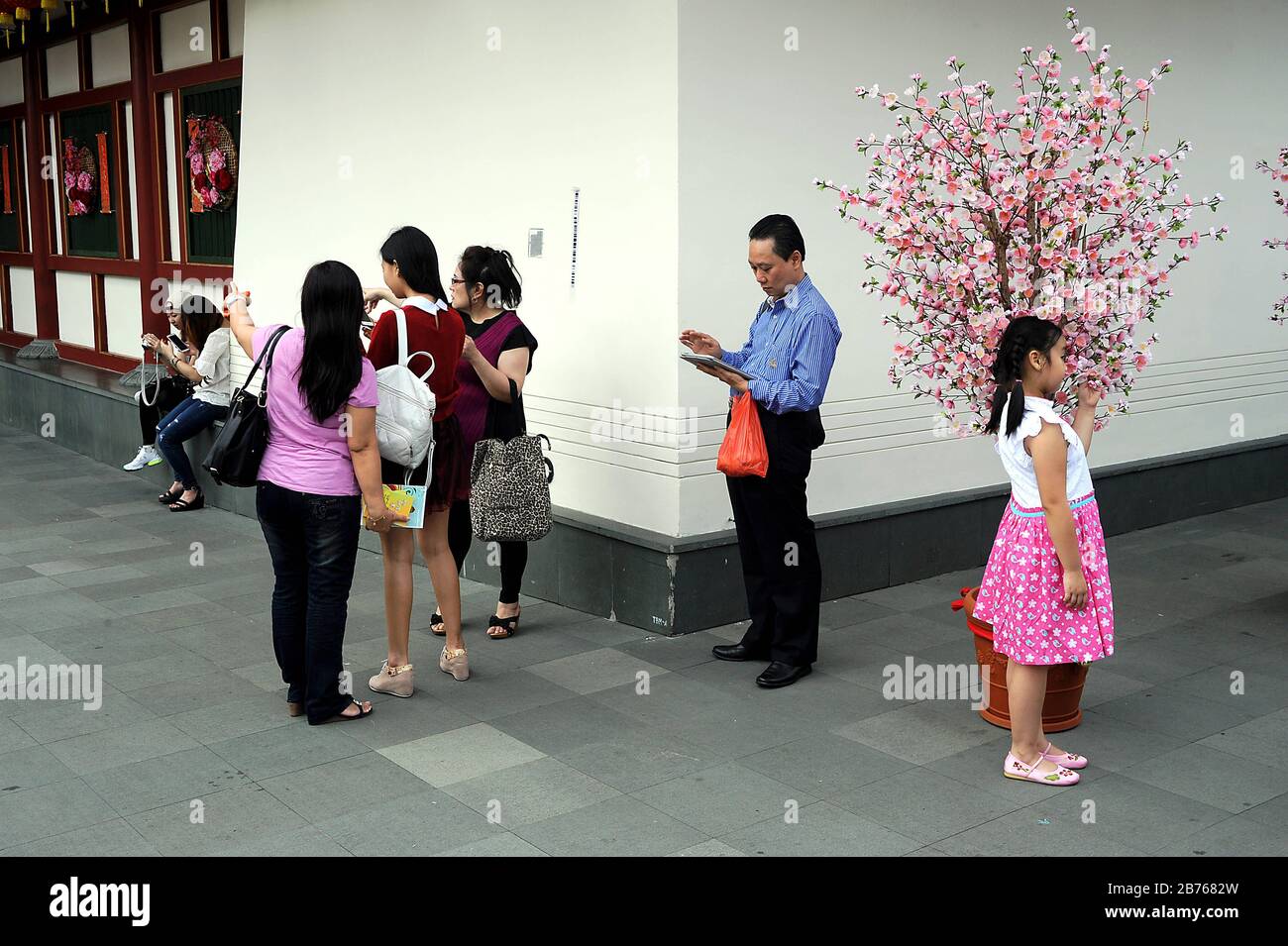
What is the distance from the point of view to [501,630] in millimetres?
6152

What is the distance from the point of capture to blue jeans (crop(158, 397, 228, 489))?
9.20 metres

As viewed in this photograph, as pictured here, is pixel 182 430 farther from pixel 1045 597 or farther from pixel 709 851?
pixel 1045 597

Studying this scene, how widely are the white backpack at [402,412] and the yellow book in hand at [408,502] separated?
10 cm

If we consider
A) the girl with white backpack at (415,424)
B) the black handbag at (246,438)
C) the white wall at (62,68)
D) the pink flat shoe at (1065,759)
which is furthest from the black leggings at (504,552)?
the white wall at (62,68)

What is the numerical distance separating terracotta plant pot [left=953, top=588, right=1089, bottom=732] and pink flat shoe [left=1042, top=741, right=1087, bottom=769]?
0.27m

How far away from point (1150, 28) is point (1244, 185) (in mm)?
1404

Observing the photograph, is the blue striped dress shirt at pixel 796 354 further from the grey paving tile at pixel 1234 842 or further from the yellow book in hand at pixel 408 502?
the grey paving tile at pixel 1234 842

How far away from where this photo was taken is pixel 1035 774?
4480 millimetres

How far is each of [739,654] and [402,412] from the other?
6.09ft

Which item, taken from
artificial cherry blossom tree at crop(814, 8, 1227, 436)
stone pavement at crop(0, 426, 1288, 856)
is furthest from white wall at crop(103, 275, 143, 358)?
artificial cherry blossom tree at crop(814, 8, 1227, 436)

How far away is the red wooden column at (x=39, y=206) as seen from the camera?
13.0m

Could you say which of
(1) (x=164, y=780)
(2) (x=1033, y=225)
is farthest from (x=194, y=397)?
(2) (x=1033, y=225)

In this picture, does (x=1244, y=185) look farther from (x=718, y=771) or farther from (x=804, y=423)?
(x=718, y=771)
